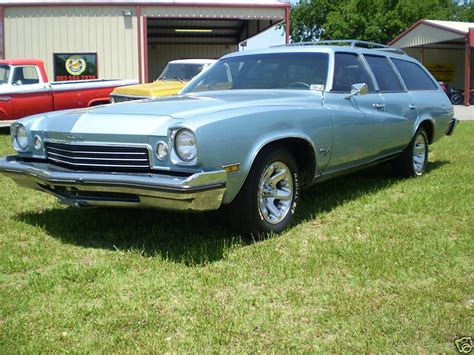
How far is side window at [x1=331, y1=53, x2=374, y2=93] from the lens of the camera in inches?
206

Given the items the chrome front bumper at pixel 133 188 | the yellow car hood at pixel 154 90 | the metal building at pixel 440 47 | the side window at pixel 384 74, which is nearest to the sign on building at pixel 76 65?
the yellow car hood at pixel 154 90

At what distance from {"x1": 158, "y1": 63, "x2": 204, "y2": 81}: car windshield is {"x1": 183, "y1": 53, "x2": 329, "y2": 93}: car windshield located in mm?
6379

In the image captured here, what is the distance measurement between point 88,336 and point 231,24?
23.1m

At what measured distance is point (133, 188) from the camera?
3652 mm

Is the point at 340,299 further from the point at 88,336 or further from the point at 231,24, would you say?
the point at 231,24

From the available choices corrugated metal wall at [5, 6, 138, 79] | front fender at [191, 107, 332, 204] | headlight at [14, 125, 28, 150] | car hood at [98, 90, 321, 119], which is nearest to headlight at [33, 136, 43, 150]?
headlight at [14, 125, 28, 150]

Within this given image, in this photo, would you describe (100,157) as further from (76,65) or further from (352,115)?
(76,65)

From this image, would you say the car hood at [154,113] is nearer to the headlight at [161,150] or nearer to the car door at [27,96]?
the headlight at [161,150]

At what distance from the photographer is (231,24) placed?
968 inches

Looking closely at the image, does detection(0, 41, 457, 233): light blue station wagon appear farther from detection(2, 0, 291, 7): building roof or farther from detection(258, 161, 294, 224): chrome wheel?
detection(2, 0, 291, 7): building roof

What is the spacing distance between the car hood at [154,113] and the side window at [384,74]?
5.12ft

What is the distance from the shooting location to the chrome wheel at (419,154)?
22.3ft

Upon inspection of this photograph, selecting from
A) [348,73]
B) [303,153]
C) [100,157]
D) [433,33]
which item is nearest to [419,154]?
[348,73]

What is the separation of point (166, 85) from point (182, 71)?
1414 millimetres
